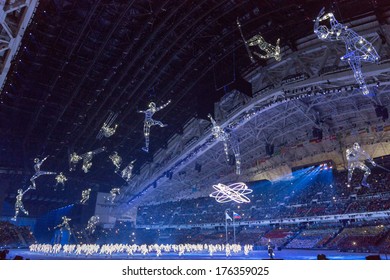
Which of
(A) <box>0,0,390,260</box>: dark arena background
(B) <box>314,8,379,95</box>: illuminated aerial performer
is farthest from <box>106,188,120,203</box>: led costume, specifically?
(B) <box>314,8,379,95</box>: illuminated aerial performer

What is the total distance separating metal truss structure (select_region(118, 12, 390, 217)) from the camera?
19734mm

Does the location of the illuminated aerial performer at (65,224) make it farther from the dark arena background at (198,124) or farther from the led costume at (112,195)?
the led costume at (112,195)

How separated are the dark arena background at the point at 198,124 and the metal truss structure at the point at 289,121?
18cm

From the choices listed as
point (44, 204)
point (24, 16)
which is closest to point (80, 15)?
point (24, 16)

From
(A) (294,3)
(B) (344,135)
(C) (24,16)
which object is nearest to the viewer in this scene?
(C) (24,16)

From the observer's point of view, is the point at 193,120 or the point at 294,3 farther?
the point at 193,120

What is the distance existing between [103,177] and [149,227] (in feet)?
44.4

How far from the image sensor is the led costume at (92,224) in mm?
40834

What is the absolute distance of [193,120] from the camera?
107ft

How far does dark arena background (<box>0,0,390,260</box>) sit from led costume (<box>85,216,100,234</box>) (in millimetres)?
308

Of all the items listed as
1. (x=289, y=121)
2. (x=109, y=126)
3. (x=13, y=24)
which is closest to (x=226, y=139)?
(x=289, y=121)

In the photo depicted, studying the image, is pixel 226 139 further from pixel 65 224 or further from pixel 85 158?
pixel 65 224

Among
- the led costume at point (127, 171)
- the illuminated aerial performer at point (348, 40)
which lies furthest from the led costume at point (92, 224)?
the illuminated aerial performer at point (348, 40)
